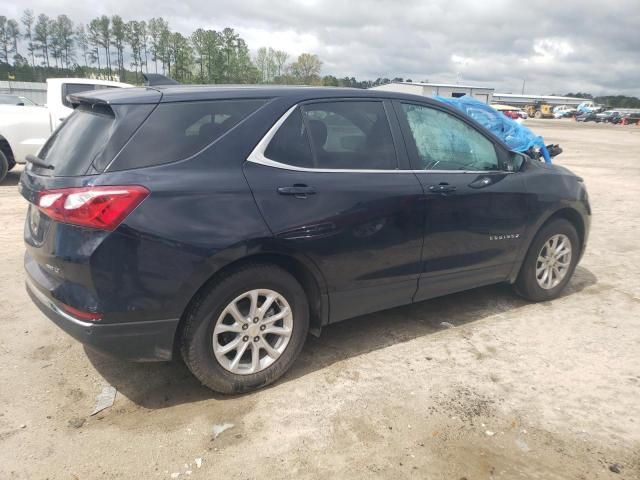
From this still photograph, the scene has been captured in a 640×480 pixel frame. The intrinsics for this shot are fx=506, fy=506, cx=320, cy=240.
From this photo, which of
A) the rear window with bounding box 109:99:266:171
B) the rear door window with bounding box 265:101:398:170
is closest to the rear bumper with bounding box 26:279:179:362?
the rear window with bounding box 109:99:266:171

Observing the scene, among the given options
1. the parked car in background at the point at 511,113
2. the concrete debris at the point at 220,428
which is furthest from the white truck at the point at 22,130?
the parked car in background at the point at 511,113

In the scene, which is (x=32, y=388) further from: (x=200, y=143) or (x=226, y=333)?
(x=200, y=143)

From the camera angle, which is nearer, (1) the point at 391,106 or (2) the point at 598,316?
(1) the point at 391,106

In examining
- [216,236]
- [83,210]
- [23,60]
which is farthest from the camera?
[23,60]

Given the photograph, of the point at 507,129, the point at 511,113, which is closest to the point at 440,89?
the point at 511,113

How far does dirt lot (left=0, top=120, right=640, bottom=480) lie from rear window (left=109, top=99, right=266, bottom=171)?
4.76 feet

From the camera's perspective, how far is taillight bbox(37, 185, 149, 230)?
8.16ft

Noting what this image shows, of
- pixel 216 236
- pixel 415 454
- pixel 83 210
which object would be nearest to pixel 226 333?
pixel 216 236

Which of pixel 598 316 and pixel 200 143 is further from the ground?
pixel 200 143

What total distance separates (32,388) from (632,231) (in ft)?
25.2

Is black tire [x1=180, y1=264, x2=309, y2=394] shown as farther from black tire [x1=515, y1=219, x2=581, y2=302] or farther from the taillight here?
black tire [x1=515, y1=219, x2=581, y2=302]

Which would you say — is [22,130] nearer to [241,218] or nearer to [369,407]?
[241,218]

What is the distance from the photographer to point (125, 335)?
8.67 feet

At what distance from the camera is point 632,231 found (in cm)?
736
